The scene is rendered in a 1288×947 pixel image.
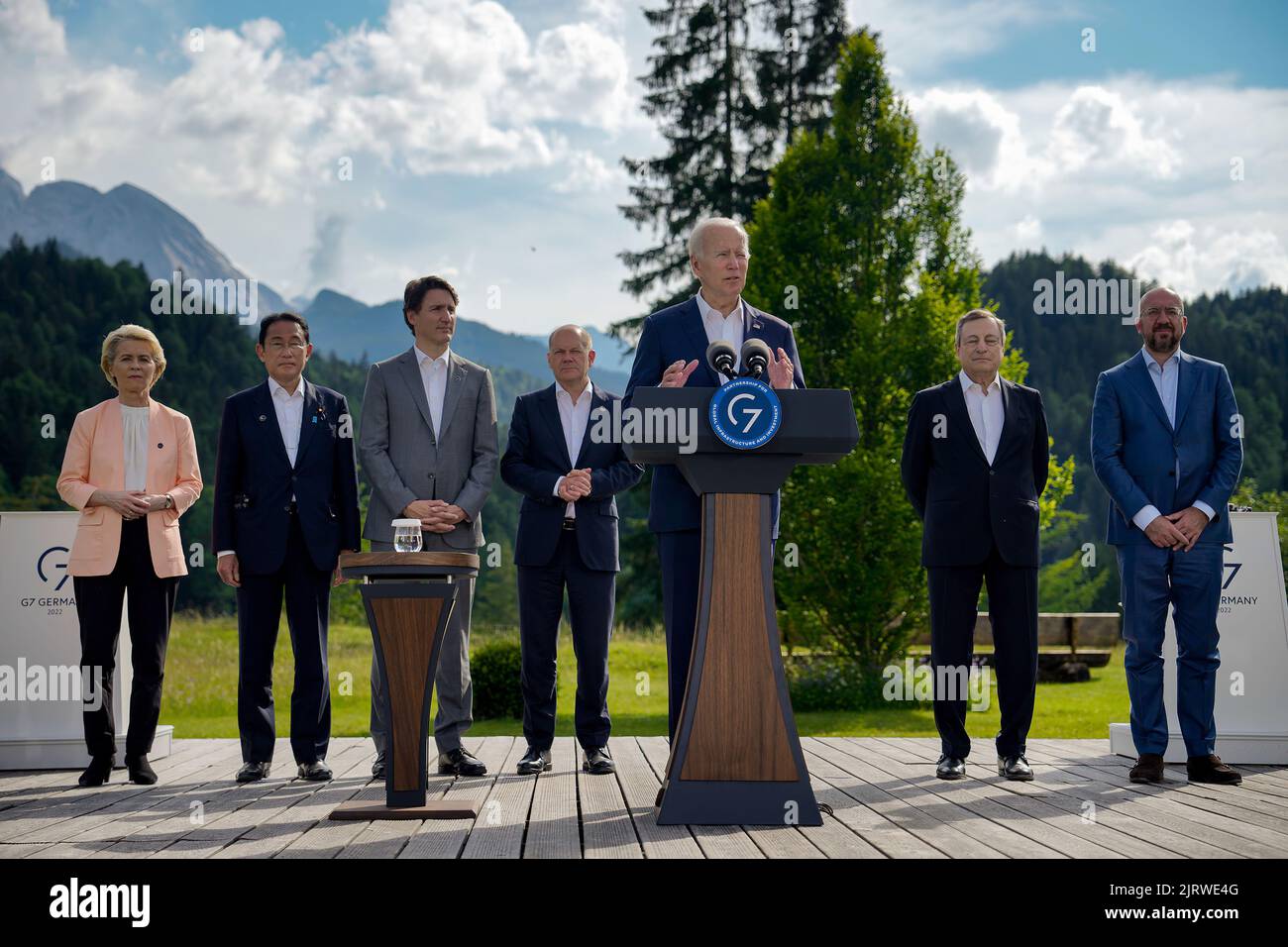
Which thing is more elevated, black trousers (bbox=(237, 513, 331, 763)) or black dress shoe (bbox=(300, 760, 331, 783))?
black trousers (bbox=(237, 513, 331, 763))

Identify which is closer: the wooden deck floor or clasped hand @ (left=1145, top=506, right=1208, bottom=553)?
the wooden deck floor

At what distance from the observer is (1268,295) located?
4931 cm

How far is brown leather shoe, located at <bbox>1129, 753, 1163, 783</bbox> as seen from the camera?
17.0 feet

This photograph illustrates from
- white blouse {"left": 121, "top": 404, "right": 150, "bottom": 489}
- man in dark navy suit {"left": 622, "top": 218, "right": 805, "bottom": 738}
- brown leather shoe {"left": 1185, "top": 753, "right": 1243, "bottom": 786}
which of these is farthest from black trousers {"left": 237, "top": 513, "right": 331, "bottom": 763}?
brown leather shoe {"left": 1185, "top": 753, "right": 1243, "bottom": 786}

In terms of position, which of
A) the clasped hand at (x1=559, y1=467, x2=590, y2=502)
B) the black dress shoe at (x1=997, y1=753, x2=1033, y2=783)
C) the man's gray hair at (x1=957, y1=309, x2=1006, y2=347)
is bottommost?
the black dress shoe at (x1=997, y1=753, x2=1033, y2=783)

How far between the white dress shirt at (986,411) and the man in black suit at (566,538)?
5.69 ft

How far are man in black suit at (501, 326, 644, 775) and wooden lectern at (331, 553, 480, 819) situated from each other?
4.72 ft

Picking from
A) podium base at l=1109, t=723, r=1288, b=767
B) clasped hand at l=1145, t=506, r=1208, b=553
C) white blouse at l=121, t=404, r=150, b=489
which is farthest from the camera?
podium base at l=1109, t=723, r=1288, b=767

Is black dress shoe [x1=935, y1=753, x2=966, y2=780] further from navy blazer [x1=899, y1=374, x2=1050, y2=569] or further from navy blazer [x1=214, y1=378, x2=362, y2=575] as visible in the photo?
navy blazer [x1=214, y1=378, x2=362, y2=575]

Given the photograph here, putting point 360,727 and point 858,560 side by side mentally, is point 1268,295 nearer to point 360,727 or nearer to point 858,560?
point 858,560

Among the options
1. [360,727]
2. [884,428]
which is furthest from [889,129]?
[360,727]

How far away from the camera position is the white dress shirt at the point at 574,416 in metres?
5.81

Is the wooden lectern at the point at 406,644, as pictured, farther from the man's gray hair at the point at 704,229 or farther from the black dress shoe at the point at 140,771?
the black dress shoe at the point at 140,771
